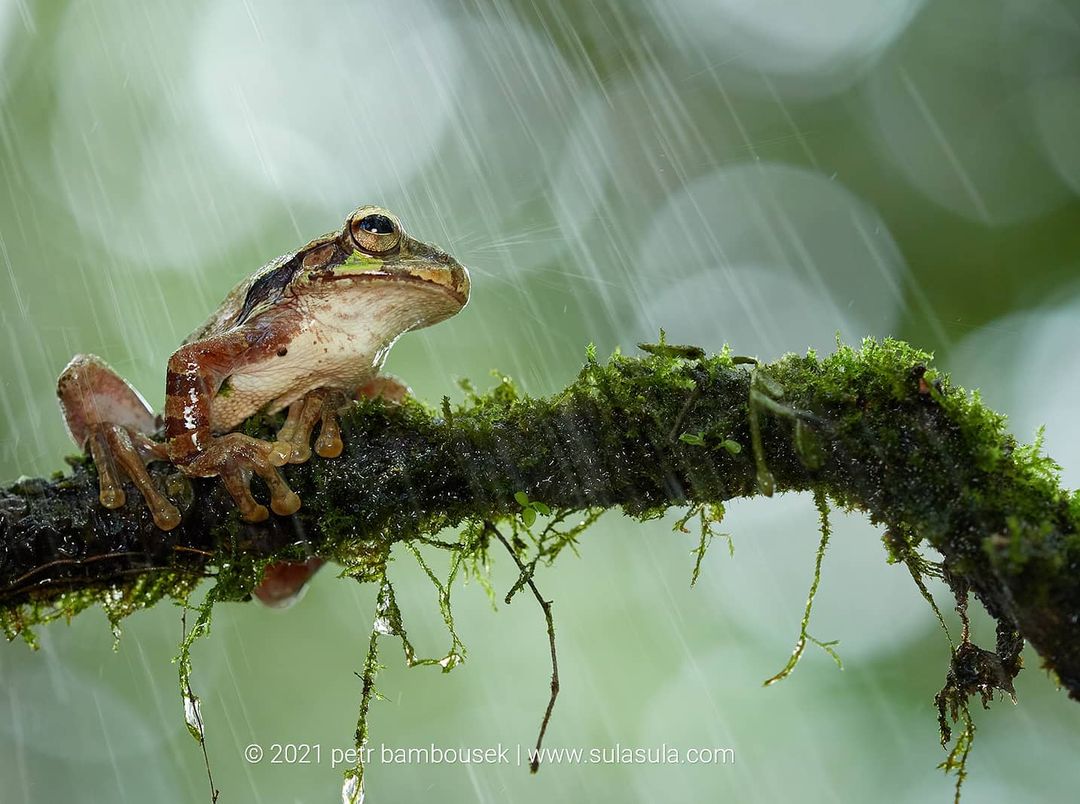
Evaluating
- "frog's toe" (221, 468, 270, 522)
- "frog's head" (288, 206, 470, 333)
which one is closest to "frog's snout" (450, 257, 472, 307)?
"frog's head" (288, 206, 470, 333)

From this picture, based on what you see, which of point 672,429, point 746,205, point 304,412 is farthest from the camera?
point 746,205

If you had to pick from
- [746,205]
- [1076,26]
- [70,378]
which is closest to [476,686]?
[746,205]

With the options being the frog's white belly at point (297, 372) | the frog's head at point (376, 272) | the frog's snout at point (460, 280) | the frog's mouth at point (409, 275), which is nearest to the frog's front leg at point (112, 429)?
the frog's white belly at point (297, 372)

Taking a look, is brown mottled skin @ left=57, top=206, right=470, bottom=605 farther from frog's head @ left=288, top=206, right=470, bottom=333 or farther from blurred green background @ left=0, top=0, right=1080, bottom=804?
blurred green background @ left=0, top=0, right=1080, bottom=804

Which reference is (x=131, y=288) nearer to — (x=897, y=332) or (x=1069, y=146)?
(x=897, y=332)

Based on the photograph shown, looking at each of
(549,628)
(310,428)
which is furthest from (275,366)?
(549,628)
